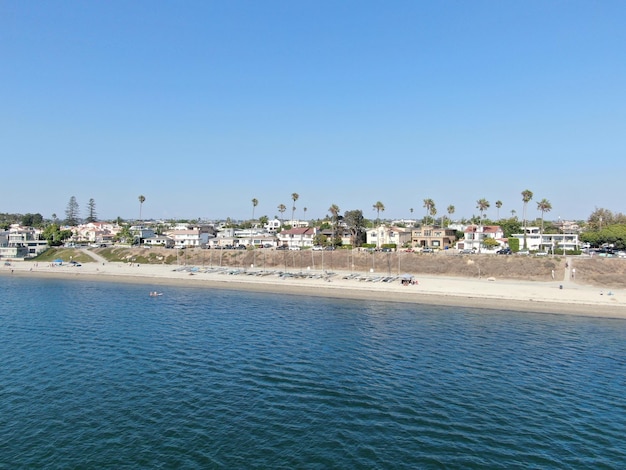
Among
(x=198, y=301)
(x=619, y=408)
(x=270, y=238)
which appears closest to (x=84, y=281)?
(x=198, y=301)

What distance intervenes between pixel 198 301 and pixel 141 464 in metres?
52.7

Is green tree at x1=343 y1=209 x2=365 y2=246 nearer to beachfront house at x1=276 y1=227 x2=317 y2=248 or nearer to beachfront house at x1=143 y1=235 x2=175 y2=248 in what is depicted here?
beachfront house at x1=276 y1=227 x2=317 y2=248

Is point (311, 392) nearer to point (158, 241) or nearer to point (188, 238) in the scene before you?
point (188, 238)

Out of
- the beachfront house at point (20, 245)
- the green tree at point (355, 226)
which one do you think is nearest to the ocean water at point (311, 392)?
the green tree at point (355, 226)

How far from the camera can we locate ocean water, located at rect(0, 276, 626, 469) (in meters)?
26.7

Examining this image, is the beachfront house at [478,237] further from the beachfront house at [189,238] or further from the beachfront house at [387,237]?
the beachfront house at [189,238]

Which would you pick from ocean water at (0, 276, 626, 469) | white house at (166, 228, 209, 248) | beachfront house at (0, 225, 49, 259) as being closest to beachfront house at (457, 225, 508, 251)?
ocean water at (0, 276, 626, 469)

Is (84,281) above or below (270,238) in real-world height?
below

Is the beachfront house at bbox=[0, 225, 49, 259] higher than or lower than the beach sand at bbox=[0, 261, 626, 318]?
higher

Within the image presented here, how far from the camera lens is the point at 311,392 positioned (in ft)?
116

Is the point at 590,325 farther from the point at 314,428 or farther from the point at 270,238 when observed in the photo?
the point at 270,238

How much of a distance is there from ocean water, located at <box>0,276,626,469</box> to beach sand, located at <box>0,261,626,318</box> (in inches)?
337

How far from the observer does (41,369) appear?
40406 mm

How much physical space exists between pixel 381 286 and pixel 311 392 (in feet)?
177
